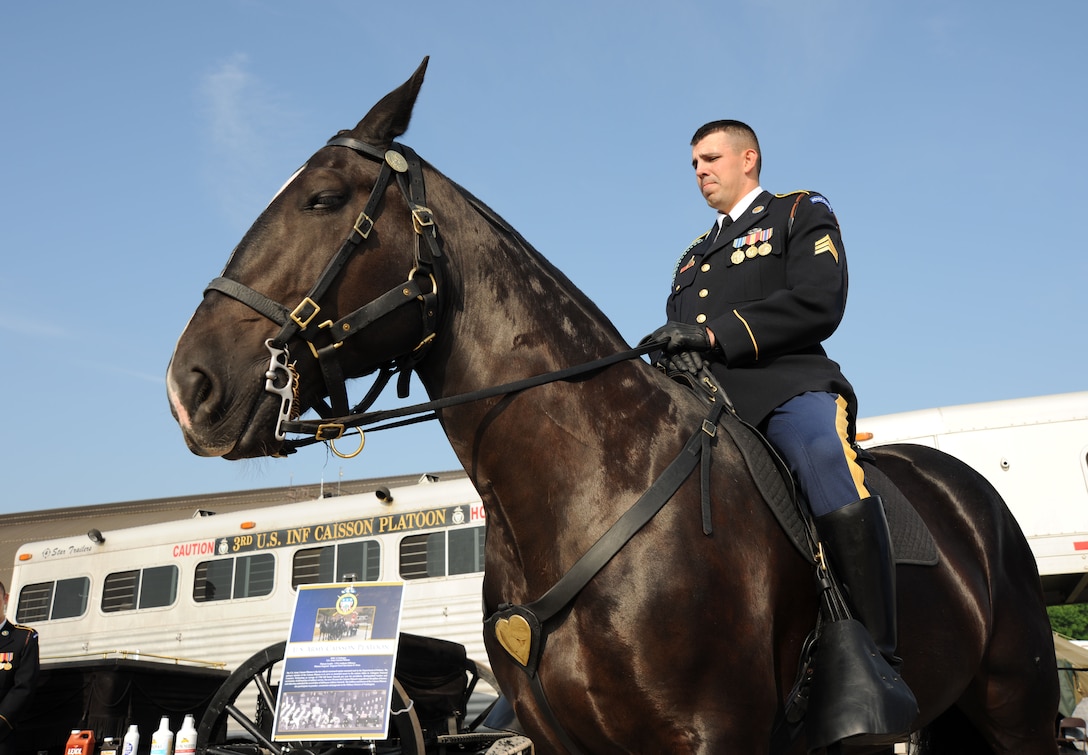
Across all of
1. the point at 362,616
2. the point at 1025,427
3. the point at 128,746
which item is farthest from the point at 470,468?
the point at 1025,427

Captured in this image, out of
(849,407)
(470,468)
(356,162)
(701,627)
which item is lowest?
(701,627)

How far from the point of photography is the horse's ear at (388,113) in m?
3.22

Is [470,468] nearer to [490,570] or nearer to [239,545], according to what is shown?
[490,570]

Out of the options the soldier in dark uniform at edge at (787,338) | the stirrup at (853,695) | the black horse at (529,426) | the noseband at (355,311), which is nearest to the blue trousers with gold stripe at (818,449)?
the soldier in dark uniform at edge at (787,338)

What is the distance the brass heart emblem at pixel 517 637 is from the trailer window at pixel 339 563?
12028 mm

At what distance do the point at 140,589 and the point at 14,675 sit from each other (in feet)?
25.7

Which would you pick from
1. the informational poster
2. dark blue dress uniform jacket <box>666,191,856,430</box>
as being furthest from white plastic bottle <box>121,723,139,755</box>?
dark blue dress uniform jacket <box>666,191,856,430</box>

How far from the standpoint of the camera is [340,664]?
7703mm

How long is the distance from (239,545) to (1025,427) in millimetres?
12881

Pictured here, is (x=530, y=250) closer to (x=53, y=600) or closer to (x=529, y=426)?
(x=529, y=426)

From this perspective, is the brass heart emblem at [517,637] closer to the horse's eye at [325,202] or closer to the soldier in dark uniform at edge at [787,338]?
the soldier in dark uniform at edge at [787,338]

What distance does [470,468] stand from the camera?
318 centimetres

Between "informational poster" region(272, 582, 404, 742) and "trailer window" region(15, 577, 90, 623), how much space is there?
39.1ft

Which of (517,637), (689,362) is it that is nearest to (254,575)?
(689,362)
